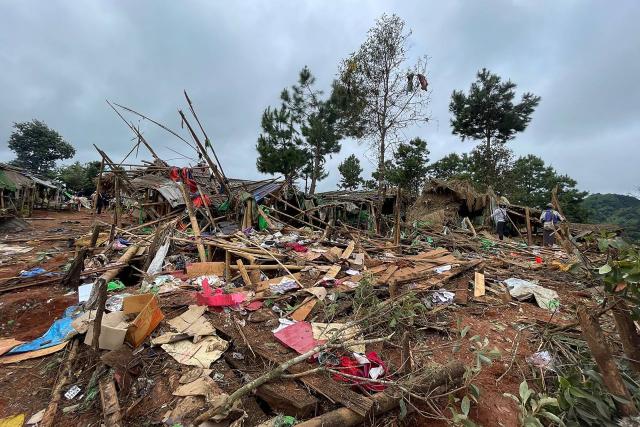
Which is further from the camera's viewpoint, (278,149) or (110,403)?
(278,149)

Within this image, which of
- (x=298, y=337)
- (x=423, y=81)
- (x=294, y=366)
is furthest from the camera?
(x=423, y=81)

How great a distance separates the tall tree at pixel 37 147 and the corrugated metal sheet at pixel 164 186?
128 feet

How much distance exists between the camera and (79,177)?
29250 mm

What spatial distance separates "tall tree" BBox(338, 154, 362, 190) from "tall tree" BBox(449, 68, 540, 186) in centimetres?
1086

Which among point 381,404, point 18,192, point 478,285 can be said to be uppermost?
point 18,192

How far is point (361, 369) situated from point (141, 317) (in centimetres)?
240

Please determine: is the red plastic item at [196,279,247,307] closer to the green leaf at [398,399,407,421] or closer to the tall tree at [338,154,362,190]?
the green leaf at [398,399,407,421]

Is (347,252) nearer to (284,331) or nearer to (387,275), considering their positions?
(387,275)

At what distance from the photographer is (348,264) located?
21.6 feet

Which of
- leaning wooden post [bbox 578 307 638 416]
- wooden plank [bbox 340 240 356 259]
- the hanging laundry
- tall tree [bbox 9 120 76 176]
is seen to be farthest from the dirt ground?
tall tree [bbox 9 120 76 176]

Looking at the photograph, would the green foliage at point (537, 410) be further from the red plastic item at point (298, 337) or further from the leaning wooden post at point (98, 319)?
the leaning wooden post at point (98, 319)

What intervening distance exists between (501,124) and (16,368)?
25833 millimetres

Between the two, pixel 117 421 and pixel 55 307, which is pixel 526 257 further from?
pixel 55 307

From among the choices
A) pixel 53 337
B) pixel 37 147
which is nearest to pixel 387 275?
pixel 53 337
